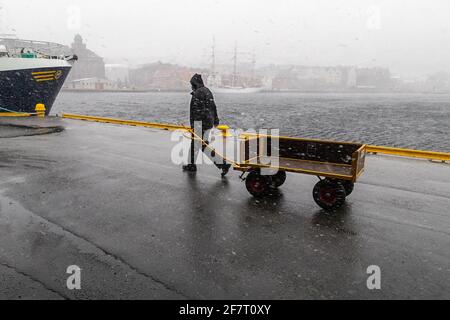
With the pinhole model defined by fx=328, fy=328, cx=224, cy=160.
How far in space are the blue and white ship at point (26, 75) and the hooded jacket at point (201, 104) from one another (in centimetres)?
1682

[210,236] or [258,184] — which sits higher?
[258,184]

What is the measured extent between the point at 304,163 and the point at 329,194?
991 mm

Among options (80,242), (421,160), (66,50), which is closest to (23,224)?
(80,242)

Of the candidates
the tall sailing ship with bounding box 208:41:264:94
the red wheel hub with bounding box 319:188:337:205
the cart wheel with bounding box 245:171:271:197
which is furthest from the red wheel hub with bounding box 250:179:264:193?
the tall sailing ship with bounding box 208:41:264:94

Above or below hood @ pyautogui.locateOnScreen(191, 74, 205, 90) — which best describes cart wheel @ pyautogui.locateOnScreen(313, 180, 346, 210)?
below

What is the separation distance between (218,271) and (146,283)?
0.83 metres

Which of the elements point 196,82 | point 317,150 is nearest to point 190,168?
point 196,82

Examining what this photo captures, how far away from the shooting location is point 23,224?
16.8ft

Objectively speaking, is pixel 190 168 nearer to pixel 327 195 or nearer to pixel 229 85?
pixel 327 195

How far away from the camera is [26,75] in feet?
64.5

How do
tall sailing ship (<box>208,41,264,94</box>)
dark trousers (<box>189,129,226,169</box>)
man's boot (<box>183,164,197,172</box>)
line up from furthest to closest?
tall sailing ship (<box>208,41,264,94</box>) → man's boot (<box>183,164,197,172</box>) → dark trousers (<box>189,129,226,169</box>)

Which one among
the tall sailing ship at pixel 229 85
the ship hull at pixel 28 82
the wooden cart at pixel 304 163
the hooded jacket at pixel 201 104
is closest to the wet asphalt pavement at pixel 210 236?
the wooden cart at pixel 304 163

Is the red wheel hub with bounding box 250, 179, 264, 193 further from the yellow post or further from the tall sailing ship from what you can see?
the tall sailing ship

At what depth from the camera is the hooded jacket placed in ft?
24.7
